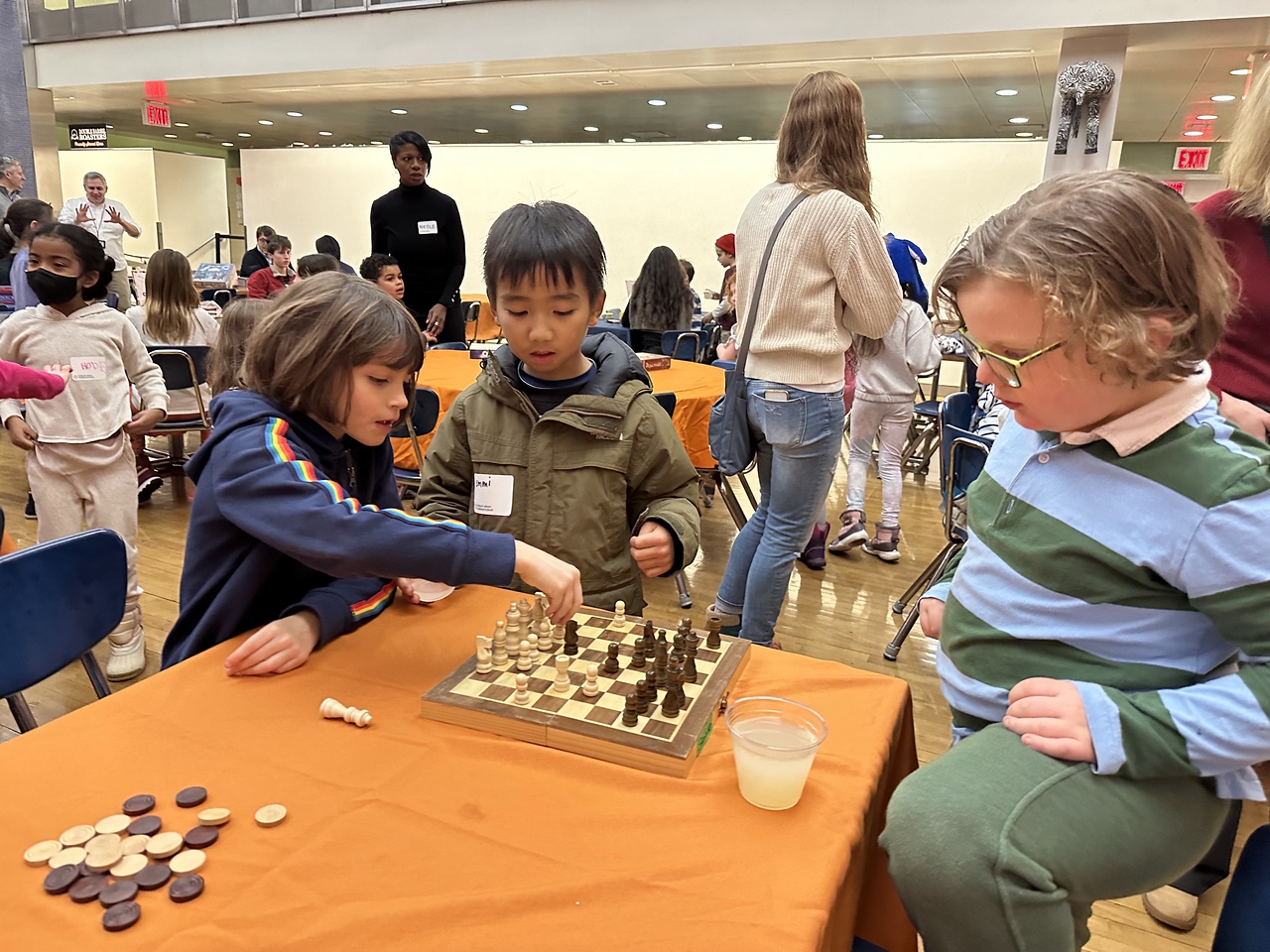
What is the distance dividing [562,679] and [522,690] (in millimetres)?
60

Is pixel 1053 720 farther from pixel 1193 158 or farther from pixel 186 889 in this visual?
pixel 1193 158

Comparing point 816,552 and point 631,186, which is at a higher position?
point 631,186

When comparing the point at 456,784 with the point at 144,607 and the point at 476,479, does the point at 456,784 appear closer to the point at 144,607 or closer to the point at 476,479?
the point at 476,479

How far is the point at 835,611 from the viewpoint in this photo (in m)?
3.63

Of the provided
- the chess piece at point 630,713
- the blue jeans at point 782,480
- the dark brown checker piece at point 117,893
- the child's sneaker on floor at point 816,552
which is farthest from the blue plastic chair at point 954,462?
the dark brown checker piece at point 117,893

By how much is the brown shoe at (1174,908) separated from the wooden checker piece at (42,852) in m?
2.05

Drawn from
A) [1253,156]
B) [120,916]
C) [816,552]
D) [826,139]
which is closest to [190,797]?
[120,916]

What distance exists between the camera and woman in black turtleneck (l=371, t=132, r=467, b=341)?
4453mm

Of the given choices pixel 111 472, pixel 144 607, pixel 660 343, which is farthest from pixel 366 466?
pixel 660 343

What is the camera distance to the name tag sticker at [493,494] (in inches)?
67.4

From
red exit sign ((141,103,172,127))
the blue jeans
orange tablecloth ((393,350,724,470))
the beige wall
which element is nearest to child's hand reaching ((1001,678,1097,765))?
the blue jeans

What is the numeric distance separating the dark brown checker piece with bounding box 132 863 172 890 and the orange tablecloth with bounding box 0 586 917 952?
11 millimetres

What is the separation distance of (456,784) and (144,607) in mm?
3099

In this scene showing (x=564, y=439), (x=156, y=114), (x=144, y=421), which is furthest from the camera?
(x=156, y=114)
